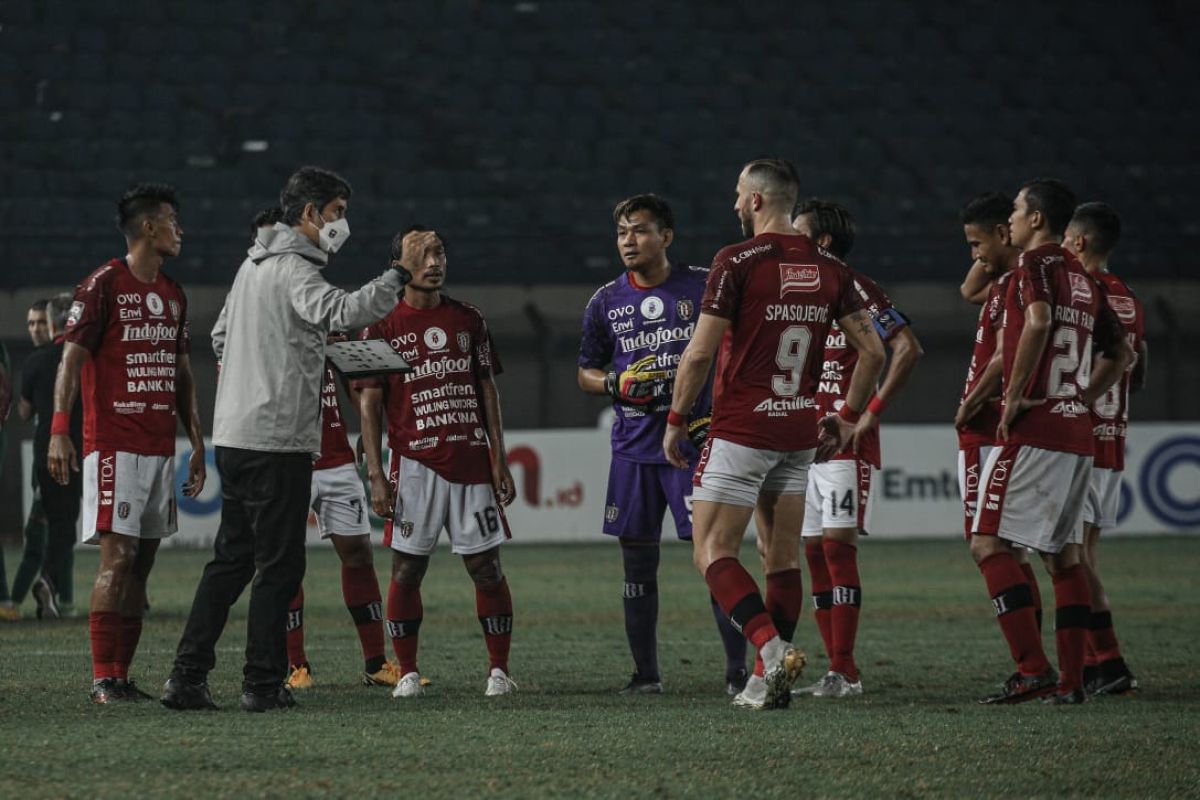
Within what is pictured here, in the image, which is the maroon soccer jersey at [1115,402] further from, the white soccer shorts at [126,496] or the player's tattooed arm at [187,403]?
the white soccer shorts at [126,496]

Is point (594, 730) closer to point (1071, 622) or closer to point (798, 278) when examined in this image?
point (798, 278)

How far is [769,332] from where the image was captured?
6.36 metres

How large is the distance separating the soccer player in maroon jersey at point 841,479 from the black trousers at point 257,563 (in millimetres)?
2260

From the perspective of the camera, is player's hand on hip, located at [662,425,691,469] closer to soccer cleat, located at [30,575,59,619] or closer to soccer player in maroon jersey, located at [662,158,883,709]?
soccer player in maroon jersey, located at [662,158,883,709]

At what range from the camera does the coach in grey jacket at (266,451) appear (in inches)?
244

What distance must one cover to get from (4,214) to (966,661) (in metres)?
15.3

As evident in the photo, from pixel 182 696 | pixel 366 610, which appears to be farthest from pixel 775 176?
pixel 182 696

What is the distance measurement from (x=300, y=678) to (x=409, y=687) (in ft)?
2.30

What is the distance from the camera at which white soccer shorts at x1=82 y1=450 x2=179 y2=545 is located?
6.77 metres

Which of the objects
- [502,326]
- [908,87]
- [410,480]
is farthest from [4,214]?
[410,480]

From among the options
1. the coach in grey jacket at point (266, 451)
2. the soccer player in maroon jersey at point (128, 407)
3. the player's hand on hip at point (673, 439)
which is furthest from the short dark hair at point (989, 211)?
the soccer player in maroon jersey at point (128, 407)

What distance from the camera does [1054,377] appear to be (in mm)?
6707

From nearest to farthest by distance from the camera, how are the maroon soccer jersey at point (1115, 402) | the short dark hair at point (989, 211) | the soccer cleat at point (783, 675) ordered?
the soccer cleat at point (783, 675)
the short dark hair at point (989, 211)
the maroon soccer jersey at point (1115, 402)

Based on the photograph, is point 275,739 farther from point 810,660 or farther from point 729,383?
point 810,660
